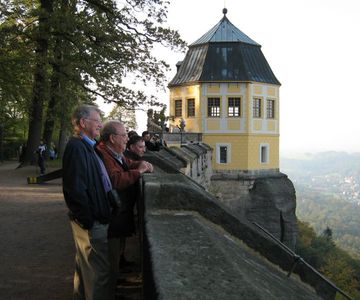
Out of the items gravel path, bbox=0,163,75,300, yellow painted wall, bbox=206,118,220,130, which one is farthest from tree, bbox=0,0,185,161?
yellow painted wall, bbox=206,118,220,130

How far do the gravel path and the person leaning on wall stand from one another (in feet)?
5.86

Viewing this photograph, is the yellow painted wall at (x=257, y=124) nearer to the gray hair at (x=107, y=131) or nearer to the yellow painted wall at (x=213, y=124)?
the yellow painted wall at (x=213, y=124)

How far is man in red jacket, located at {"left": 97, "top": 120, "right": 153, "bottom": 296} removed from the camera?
428 cm

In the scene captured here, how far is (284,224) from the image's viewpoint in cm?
4172

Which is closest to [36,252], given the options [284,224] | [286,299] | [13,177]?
[286,299]

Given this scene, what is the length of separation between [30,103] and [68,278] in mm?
17247

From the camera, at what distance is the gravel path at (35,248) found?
18.9 feet

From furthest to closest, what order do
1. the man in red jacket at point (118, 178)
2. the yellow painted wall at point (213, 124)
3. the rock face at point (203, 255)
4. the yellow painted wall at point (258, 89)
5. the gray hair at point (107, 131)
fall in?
the yellow painted wall at point (258, 89) < the yellow painted wall at point (213, 124) < the gray hair at point (107, 131) < the man in red jacket at point (118, 178) < the rock face at point (203, 255)

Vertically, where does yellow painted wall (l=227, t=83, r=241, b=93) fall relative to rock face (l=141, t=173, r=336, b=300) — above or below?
above

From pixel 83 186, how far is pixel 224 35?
136 ft

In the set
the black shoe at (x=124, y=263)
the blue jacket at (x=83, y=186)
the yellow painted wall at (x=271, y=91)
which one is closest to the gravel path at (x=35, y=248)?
the black shoe at (x=124, y=263)

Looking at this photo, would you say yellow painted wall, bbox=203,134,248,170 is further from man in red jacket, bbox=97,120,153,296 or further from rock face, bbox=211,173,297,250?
man in red jacket, bbox=97,120,153,296

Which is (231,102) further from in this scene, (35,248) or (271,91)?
(35,248)

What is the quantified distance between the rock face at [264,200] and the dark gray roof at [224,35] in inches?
437
